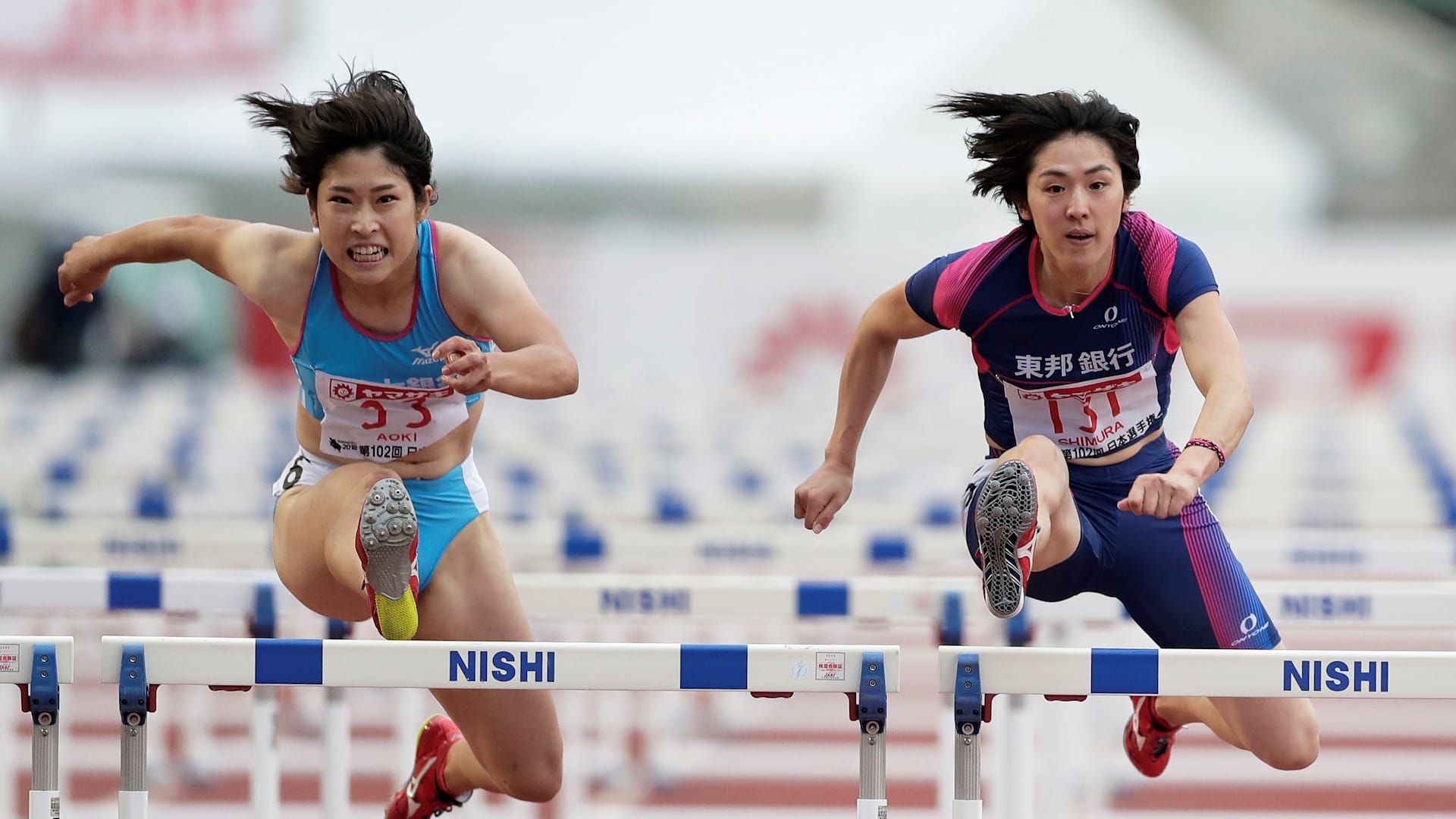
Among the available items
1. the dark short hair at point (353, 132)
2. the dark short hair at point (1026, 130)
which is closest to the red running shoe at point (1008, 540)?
the dark short hair at point (1026, 130)

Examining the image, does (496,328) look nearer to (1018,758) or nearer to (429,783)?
(429,783)

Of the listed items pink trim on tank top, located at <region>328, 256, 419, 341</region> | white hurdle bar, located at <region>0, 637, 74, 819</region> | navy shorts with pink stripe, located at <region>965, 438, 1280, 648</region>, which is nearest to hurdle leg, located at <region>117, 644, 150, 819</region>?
white hurdle bar, located at <region>0, 637, 74, 819</region>

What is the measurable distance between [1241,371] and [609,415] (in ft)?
26.0

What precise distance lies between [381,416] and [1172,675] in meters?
1.75

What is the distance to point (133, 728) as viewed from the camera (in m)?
3.31

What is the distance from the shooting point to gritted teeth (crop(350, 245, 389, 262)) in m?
3.70

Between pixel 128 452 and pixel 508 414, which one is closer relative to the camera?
pixel 128 452

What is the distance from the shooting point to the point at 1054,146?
3729mm

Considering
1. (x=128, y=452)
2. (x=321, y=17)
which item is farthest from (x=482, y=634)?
(x=321, y=17)

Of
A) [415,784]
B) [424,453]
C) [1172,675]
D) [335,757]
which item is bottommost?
[415,784]

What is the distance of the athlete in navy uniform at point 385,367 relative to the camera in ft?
12.1

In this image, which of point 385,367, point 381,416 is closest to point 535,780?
point 381,416

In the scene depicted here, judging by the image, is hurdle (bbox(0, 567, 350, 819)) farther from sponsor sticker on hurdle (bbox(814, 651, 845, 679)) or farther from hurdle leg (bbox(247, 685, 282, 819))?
sponsor sticker on hurdle (bbox(814, 651, 845, 679))

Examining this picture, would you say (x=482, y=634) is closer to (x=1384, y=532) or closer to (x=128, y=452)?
(x=1384, y=532)
